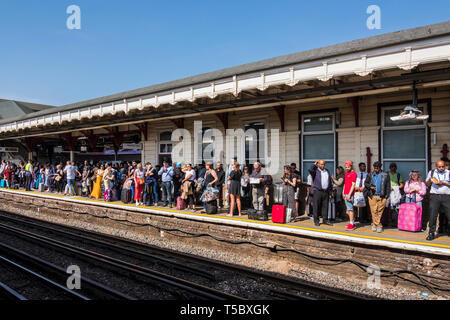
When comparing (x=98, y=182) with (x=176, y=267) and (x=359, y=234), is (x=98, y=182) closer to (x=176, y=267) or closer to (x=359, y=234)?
(x=176, y=267)

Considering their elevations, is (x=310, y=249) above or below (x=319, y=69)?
below

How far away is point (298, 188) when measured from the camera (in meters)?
8.96

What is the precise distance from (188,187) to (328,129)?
4.62 m

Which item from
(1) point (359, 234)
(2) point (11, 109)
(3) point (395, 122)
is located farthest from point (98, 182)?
(2) point (11, 109)

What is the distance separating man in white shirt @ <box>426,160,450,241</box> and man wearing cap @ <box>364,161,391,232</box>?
873 mm

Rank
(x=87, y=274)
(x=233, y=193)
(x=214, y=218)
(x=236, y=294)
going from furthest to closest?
(x=233, y=193)
(x=214, y=218)
(x=87, y=274)
(x=236, y=294)

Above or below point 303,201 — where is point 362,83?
above

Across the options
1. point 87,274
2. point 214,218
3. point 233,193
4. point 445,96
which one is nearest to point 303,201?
point 233,193

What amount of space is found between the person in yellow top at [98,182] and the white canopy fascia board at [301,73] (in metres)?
2.39

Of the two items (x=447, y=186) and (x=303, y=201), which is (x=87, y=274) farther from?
(x=447, y=186)

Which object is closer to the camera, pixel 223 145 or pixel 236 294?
pixel 236 294

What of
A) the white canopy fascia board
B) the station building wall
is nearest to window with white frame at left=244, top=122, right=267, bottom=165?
the station building wall

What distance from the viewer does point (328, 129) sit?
29.6 ft

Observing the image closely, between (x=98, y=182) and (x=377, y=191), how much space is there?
11.1 m
